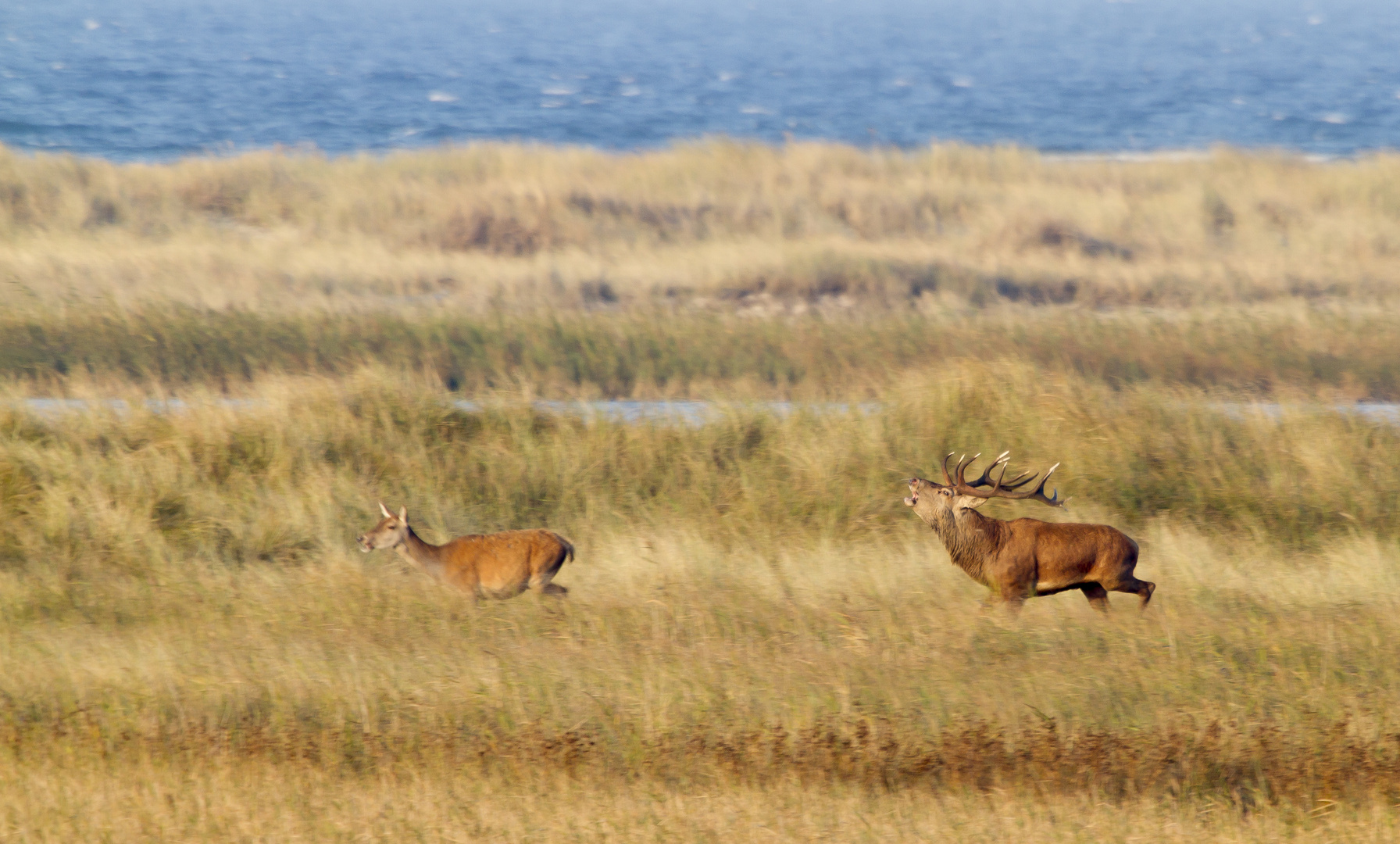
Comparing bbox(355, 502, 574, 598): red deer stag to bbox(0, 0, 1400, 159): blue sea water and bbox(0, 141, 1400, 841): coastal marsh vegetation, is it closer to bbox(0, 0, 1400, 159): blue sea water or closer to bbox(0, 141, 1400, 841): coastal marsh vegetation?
bbox(0, 141, 1400, 841): coastal marsh vegetation

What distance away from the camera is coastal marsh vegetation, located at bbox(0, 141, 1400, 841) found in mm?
6699

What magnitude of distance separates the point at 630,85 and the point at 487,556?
7409cm

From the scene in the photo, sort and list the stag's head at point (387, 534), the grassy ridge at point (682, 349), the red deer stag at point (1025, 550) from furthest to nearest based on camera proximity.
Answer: the grassy ridge at point (682, 349) → the stag's head at point (387, 534) → the red deer stag at point (1025, 550)

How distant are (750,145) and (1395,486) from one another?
20728 mm

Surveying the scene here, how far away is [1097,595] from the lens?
777 cm

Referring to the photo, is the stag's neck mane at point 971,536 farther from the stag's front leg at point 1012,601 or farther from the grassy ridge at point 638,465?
the grassy ridge at point 638,465

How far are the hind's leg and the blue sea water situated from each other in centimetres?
2642

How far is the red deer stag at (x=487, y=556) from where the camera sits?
7793 mm

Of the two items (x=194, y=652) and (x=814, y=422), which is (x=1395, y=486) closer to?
(x=814, y=422)

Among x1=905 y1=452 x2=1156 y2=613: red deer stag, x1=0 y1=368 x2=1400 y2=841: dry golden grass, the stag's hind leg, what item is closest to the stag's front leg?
x1=905 y1=452 x2=1156 y2=613: red deer stag

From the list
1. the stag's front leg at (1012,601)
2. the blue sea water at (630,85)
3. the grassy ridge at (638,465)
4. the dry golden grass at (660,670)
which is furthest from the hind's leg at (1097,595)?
the blue sea water at (630,85)

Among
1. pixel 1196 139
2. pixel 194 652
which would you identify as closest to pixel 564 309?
pixel 194 652

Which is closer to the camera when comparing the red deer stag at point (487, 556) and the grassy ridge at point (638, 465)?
the red deer stag at point (487, 556)

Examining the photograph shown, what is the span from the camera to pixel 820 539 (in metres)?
11.3
